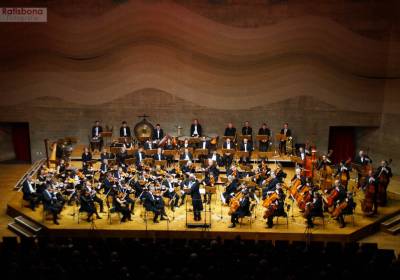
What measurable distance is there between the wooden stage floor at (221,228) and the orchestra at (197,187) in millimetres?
252

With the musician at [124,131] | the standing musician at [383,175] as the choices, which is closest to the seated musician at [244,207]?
the standing musician at [383,175]

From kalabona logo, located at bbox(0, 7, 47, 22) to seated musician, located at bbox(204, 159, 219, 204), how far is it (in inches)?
383

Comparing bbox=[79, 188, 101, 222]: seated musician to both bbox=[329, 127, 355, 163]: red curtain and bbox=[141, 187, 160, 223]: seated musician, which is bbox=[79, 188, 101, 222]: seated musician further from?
bbox=[329, 127, 355, 163]: red curtain

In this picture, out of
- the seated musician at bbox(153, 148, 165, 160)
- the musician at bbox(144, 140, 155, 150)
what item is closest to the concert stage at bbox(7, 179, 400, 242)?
the seated musician at bbox(153, 148, 165, 160)

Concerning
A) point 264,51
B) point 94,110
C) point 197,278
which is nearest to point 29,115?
point 94,110

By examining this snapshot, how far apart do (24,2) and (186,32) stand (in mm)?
6751

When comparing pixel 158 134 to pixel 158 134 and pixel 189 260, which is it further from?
pixel 189 260

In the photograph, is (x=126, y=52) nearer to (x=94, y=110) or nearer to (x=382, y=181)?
(x=94, y=110)

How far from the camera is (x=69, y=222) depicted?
47.8ft

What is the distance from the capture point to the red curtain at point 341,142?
67.5 ft

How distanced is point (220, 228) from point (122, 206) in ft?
9.91

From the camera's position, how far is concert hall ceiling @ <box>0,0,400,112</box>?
19.5m

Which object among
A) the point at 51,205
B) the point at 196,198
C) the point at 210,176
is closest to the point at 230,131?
the point at 210,176

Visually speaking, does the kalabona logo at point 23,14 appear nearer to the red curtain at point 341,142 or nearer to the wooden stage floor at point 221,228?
the wooden stage floor at point 221,228
